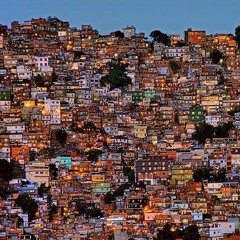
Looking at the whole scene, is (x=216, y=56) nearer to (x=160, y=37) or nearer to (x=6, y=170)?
(x=160, y=37)

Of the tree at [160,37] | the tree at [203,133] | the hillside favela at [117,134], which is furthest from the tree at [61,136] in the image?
the tree at [160,37]

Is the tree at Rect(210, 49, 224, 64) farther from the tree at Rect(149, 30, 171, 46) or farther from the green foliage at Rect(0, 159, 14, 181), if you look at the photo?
the green foliage at Rect(0, 159, 14, 181)

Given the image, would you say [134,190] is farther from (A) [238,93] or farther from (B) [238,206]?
(A) [238,93]

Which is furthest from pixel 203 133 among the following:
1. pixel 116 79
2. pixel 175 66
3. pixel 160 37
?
pixel 160 37

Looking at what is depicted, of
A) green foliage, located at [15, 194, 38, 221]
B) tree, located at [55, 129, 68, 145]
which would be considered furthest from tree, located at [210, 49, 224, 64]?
green foliage, located at [15, 194, 38, 221]

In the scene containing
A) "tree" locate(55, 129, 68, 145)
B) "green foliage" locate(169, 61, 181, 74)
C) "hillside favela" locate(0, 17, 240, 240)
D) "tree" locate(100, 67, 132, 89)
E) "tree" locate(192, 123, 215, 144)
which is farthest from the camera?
"green foliage" locate(169, 61, 181, 74)

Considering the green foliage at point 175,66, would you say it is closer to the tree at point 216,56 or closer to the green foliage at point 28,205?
the tree at point 216,56
